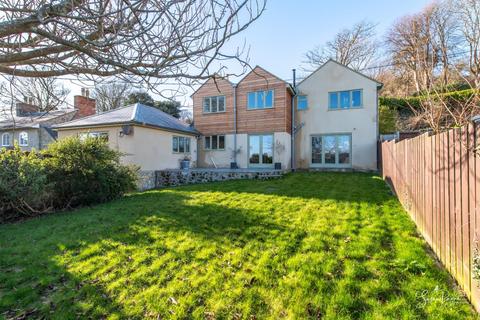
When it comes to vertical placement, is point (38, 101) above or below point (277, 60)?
below

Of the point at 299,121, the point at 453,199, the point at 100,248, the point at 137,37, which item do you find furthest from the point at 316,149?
the point at 137,37

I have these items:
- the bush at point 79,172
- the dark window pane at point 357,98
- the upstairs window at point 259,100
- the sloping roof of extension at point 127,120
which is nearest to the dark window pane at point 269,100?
the upstairs window at point 259,100

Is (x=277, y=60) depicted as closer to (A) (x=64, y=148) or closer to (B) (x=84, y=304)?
(B) (x=84, y=304)

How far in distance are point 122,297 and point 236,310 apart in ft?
4.41

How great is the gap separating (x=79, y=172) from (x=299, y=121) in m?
12.2

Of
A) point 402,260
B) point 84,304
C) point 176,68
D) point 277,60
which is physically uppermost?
point 277,60

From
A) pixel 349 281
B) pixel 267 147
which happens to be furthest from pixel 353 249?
pixel 267 147

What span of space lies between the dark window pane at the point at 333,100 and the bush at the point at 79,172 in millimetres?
12295

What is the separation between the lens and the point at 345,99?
15570 millimetres

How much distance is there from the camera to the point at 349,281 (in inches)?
124

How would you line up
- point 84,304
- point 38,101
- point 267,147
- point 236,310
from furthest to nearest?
point 267,147
point 38,101
point 84,304
point 236,310

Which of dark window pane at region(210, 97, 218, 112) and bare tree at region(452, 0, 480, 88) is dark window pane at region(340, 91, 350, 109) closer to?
dark window pane at region(210, 97, 218, 112)

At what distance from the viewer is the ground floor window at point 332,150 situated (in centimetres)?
1548

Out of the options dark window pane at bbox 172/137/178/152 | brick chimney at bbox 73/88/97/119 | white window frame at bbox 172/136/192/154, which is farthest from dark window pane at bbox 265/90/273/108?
brick chimney at bbox 73/88/97/119
